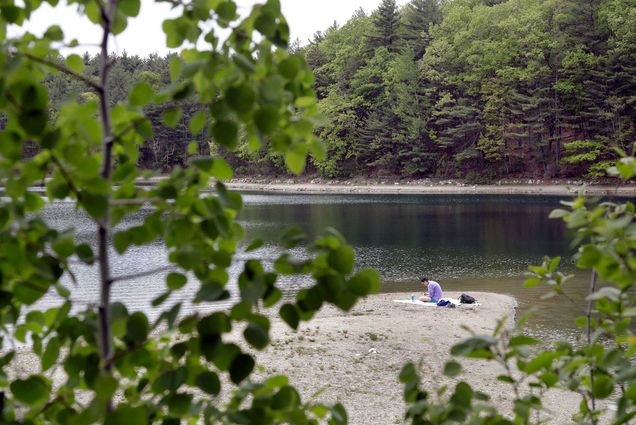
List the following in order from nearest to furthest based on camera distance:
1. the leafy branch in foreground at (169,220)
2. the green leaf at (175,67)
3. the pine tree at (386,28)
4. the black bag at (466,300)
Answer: the leafy branch in foreground at (169,220) → the green leaf at (175,67) → the black bag at (466,300) → the pine tree at (386,28)

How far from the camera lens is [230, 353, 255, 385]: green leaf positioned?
0.85 metres

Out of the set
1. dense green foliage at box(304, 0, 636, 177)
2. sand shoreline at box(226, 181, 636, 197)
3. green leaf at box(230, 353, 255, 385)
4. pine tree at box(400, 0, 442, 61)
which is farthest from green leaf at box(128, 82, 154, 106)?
pine tree at box(400, 0, 442, 61)

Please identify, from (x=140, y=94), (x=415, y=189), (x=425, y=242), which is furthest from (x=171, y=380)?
(x=415, y=189)

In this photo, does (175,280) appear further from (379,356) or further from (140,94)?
(379,356)

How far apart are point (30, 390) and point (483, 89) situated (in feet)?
159

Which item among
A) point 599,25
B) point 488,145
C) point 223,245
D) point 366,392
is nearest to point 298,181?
point 488,145

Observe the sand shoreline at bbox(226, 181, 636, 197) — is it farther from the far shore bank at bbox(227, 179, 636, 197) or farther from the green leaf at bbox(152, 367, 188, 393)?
the green leaf at bbox(152, 367, 188, 393)

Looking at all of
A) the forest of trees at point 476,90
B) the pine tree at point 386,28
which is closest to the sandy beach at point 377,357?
the forest of trees at point 476,90

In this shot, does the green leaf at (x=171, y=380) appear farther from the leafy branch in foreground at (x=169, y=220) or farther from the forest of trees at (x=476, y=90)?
the forest of trees at (x=476, y=90)

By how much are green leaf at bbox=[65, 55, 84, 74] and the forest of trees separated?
36.1 meters

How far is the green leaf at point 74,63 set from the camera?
43.7 inches

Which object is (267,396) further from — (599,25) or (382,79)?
(382,79)

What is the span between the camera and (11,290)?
0.92 meters

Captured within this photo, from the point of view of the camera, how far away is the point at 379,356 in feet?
32.9
